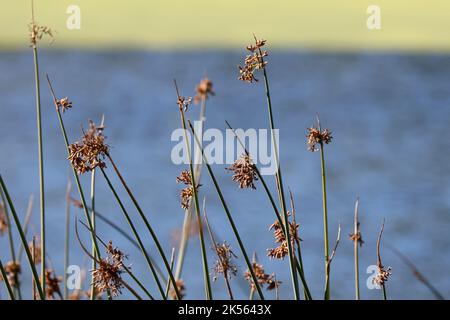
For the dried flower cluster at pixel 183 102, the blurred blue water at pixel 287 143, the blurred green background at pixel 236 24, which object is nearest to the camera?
the dried flower cluster at pixel 183 102

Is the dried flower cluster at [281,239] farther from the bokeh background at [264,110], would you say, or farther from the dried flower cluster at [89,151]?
the bokeh background at [264,110]

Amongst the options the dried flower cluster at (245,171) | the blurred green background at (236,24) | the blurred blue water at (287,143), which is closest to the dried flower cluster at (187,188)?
the dried flower cluster at (245,171)

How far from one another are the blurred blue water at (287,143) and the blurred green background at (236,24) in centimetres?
15

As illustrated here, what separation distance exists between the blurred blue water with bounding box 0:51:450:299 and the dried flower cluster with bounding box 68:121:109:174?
1.26m

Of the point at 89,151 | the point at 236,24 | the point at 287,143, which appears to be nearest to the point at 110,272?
the point at 89,151

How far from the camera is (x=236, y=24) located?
191 inches

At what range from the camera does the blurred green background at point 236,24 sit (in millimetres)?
4648

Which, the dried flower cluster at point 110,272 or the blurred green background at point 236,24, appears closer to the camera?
the dried flower cluster at point 110,272

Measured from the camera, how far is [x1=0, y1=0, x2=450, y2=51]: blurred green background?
465 cm

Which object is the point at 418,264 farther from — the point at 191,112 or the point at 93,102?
the point at 93,102

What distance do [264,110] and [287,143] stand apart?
0.25 metres

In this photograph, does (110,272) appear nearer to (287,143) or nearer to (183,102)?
(183,102)

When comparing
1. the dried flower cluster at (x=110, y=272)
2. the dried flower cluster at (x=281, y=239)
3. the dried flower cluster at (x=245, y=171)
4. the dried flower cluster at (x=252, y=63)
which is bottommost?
the dried flower cluster at (x=110, y=272)
